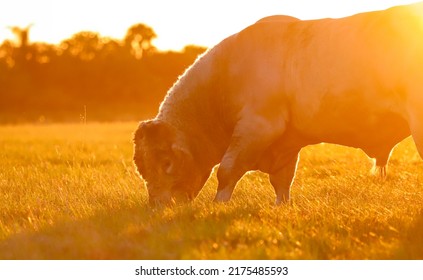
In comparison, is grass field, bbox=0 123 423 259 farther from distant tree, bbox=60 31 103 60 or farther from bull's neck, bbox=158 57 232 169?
distant tree, bbox=60 31 103 60

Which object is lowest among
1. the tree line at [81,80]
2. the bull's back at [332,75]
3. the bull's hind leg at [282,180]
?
the tree line at [81,80]

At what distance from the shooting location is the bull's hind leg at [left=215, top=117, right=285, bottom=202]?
7.96m

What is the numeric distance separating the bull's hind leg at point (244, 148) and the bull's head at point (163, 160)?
1.47 feet

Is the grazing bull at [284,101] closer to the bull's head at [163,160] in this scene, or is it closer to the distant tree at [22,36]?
the bull's head at [163,160]

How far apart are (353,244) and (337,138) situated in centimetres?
208

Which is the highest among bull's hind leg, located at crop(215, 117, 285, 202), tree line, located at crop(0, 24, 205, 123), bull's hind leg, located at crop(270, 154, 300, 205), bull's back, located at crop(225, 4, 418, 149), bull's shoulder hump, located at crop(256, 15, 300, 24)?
bull's shoulder hump, located at crop(256, 15, 300, 24)

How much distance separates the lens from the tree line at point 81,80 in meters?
44.1

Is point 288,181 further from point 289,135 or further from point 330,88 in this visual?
point 330,88

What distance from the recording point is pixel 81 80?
48625 mm

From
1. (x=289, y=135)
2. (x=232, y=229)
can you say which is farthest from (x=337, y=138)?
(x=232, y=229)

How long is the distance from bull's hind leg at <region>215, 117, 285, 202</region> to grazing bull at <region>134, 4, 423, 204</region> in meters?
0.01

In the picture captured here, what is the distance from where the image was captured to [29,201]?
8.50m

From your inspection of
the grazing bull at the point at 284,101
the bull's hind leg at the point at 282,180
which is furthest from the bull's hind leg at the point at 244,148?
the bull's hind leg at the point at 282,180

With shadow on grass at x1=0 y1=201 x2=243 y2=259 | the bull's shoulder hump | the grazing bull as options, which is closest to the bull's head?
the grazing bull
